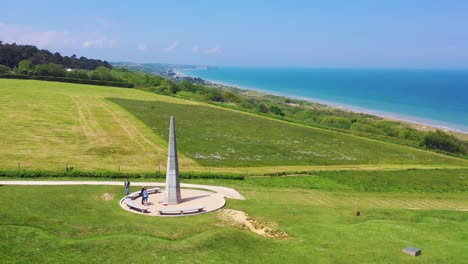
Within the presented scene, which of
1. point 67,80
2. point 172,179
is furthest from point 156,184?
point 67,80

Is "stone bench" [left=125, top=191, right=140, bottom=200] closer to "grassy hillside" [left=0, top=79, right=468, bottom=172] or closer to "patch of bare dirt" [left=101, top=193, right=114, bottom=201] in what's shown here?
"patch of bare dirt" [left=101, top=193, right=114, bottom=201]

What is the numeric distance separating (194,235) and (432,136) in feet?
255

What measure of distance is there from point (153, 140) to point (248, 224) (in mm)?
42755

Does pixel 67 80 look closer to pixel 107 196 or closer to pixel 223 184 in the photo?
pixel 223 184

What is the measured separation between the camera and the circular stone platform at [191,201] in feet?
121

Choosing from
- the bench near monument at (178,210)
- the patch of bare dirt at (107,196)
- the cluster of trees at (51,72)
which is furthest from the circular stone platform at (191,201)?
the cluster of trees at (51,72)

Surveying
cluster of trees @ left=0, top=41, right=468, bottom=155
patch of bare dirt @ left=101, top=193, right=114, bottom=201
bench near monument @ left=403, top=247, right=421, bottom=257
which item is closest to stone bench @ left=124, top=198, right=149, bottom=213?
patch of bare dirt @ left=101, top=193, right=114, bottom=201

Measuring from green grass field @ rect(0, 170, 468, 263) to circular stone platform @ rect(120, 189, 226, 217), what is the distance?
1.20m

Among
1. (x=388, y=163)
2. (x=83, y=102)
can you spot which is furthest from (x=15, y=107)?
(x=388, y=163)

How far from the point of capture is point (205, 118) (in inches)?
3839

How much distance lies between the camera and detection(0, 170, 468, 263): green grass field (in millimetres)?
26703

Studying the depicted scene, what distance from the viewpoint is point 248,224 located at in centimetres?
3353

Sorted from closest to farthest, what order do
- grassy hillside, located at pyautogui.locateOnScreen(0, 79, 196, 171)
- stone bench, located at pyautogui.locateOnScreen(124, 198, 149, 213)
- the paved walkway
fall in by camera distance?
stone bench, located at pyautogui.locateOnScreen(124, 198, 149, 213) → the paved walkway → grassy hillside, located at pyautogui.locateOnScreen(0, 79, 196, 171)

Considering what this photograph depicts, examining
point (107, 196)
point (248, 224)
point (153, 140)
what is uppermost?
point (153, 140)
